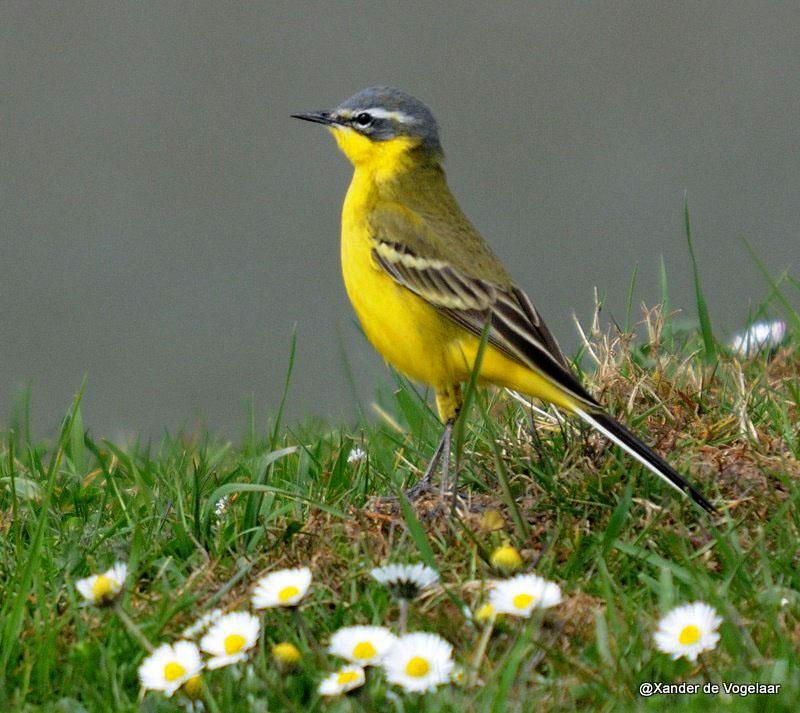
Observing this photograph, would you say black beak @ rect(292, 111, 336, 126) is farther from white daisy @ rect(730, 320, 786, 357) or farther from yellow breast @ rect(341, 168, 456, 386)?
white daisy @ rect(730, 320, 786, 357)

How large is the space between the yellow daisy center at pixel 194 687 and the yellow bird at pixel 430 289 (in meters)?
1.87

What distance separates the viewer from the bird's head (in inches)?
261

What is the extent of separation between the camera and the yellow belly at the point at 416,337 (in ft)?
18.1

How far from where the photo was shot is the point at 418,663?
3332 mm

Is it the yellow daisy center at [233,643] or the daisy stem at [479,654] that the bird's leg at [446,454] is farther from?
the yellow daisy center at [233,643]

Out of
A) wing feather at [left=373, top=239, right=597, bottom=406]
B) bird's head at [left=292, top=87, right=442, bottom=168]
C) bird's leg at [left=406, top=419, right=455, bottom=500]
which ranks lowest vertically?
bird's leg at [left=406, top=419, right=455, bottom=500]

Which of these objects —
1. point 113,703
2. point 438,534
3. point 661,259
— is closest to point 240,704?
point 113,703

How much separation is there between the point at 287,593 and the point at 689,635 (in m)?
1.10

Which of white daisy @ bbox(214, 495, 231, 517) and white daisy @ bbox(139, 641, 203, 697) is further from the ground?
white daisy @ bbox(139, 641, 203, 697)

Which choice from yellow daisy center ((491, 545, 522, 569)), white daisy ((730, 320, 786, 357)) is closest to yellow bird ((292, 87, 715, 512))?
yellow daisy center ((491, 545, 522, 569))

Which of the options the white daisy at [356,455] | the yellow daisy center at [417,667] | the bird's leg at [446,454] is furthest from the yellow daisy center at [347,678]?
the white daisy at [356,455]

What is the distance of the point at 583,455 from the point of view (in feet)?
16.7

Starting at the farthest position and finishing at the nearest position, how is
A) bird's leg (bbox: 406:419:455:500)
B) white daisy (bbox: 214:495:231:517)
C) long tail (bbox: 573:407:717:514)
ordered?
bird's leg (bbox: 406:419:455:500), white daisy (bbox: 214:495:231:517), long tail (bbox: 573:407:717:514)

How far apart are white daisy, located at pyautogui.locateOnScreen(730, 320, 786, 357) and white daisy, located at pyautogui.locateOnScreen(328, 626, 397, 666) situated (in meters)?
3.53
